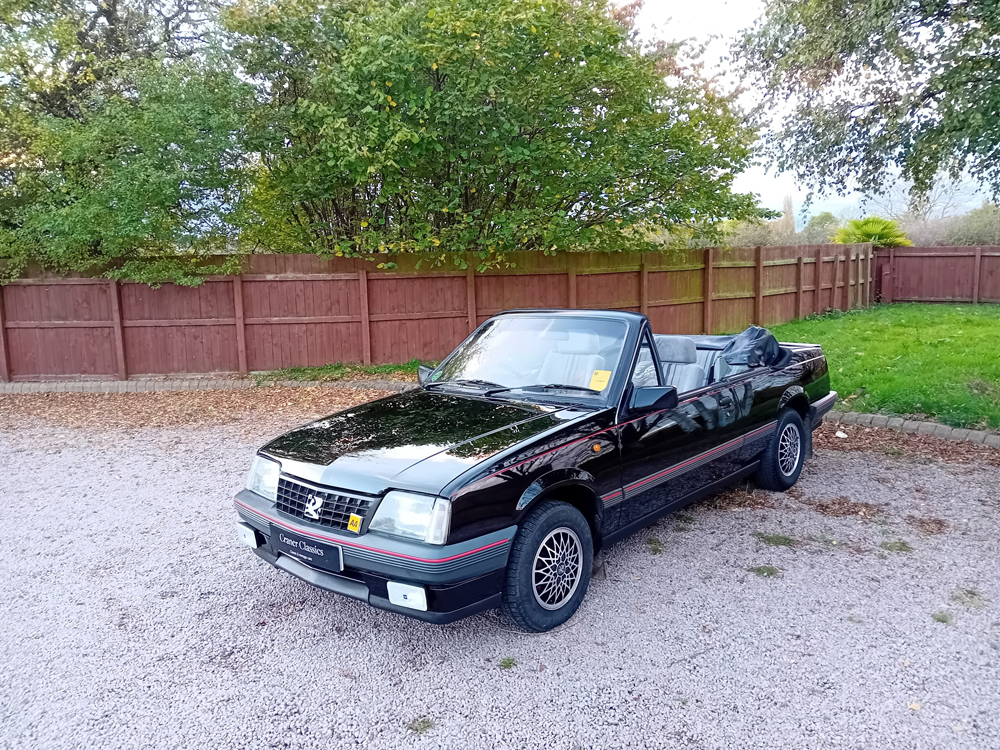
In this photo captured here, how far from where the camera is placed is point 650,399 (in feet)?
13.1

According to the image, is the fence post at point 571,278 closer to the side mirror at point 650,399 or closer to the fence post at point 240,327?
the fence post at point 240,327

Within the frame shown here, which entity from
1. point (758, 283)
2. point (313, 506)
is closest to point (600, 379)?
point (313, 506)

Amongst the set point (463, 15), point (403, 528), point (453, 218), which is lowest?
point (403, 528)

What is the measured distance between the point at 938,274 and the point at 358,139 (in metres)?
18.8

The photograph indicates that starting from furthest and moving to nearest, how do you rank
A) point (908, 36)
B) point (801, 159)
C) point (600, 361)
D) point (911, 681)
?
1. point (801, 159)
2. point (908, 36)
3. point (600, 361)
4. point (911, 681)

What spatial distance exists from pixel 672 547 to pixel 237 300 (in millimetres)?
9054

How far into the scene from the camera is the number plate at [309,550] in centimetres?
323

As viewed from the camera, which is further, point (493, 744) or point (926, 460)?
point (926, 460)

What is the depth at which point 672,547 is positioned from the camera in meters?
4.59

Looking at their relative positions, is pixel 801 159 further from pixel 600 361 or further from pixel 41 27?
pixel 41 27

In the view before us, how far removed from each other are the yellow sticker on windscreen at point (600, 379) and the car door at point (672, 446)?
0.47 feet

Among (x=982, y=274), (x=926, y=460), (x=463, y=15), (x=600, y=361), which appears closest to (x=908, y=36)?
(x=926, y=460)

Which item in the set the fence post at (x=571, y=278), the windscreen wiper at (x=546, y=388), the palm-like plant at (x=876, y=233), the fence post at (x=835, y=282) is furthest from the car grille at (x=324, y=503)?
the palm-like plant at (x=876, y=233)

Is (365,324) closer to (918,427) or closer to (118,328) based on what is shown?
(118,328)
